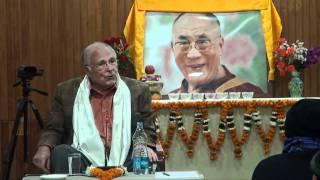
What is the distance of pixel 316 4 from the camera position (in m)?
5.70

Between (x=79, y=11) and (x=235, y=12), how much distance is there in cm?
155

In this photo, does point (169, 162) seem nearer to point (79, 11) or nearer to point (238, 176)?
point (238, 176)

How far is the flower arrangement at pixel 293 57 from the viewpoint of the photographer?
5.34m

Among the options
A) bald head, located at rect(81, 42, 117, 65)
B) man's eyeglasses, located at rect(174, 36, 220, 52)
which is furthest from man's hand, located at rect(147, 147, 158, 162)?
man's eyeglasses, located at rect(174, 36, 220, 52)

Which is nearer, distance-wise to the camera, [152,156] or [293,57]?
[152,156]

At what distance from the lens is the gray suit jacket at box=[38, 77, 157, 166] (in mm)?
3632

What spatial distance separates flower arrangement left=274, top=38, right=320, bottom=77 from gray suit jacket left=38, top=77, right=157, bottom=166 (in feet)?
6.84

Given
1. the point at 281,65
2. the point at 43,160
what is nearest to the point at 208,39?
the point at 281,65

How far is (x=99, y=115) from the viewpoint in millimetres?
3670

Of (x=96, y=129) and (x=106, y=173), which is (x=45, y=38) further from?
(x=106, y=173)

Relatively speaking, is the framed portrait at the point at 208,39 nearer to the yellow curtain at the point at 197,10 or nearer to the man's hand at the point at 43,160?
the yellow curtain at the point at 197,10

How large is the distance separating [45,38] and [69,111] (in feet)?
6.90

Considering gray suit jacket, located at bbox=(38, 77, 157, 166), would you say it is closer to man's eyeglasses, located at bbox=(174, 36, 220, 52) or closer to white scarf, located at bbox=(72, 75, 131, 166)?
white scarf, located at bbox=(72, 75, 131, 166)

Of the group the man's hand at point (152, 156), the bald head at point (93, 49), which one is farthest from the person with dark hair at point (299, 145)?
the bald head at point (93, 49)
